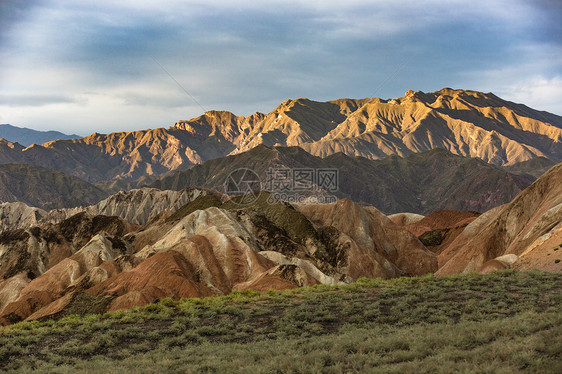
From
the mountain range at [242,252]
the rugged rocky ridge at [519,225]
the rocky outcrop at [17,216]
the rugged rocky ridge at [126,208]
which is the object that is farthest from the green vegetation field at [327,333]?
the rocky outcrop at [17,216]

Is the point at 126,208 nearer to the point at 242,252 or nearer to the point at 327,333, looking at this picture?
the point at 242,252

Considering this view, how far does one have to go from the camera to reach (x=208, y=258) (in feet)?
196

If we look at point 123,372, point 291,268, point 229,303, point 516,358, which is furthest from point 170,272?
point 516,358

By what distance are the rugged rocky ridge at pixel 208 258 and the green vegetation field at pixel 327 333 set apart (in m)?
10.4

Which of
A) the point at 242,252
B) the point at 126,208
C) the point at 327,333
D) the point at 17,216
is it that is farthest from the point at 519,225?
the point at 17,216

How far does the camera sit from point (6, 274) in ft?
271

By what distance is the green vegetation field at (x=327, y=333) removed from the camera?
12.7m

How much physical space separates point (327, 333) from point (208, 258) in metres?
43.3

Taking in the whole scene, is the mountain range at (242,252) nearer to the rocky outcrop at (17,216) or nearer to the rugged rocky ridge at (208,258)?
the rugged rocky ridge at (208,258)

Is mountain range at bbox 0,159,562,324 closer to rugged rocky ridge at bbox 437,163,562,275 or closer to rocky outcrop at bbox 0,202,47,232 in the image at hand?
rugged rocky ridge at bbox 437,163,562,275

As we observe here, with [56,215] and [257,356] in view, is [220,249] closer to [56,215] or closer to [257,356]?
[257,356]

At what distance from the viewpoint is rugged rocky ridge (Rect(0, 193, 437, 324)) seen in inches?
1770

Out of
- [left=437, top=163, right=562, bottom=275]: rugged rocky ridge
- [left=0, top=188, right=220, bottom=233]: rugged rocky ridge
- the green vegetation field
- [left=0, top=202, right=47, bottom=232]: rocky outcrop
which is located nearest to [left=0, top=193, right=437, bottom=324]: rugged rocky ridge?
the green vegetation field

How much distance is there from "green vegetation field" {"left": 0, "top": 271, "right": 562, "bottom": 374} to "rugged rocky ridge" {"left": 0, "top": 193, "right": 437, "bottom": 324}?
1040 centimetres
